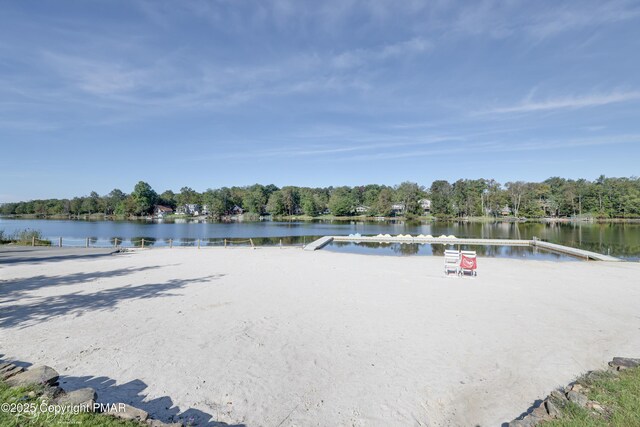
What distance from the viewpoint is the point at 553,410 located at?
3732 millimetres

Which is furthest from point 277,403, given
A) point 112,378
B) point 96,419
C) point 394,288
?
point 394,288

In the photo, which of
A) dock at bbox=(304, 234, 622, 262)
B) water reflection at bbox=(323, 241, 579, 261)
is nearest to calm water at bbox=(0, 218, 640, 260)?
water reflection at bbox=(323, 241, 579, 261)

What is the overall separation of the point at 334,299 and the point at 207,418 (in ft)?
18.0

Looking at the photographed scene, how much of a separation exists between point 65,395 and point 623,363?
7364 millimetres

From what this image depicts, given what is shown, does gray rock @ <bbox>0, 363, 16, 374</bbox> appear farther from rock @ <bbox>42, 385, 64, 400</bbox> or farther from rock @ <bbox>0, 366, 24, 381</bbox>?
rock @ <bbox>42, 385, 64, 400</bbox>

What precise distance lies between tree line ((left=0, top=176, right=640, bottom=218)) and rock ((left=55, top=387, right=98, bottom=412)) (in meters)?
86.3

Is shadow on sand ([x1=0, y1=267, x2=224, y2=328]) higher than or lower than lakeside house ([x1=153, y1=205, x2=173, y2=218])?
lower

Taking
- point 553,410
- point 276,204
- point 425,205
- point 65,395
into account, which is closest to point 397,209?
point 425,205

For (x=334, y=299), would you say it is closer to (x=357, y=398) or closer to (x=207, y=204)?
(x=357, y=398)

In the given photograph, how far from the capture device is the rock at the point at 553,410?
3.67 meters

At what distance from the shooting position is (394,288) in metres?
10.4

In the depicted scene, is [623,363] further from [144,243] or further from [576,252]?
[144,243]

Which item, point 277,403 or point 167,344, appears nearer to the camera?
point 277,403

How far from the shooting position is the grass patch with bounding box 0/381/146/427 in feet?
10.4
